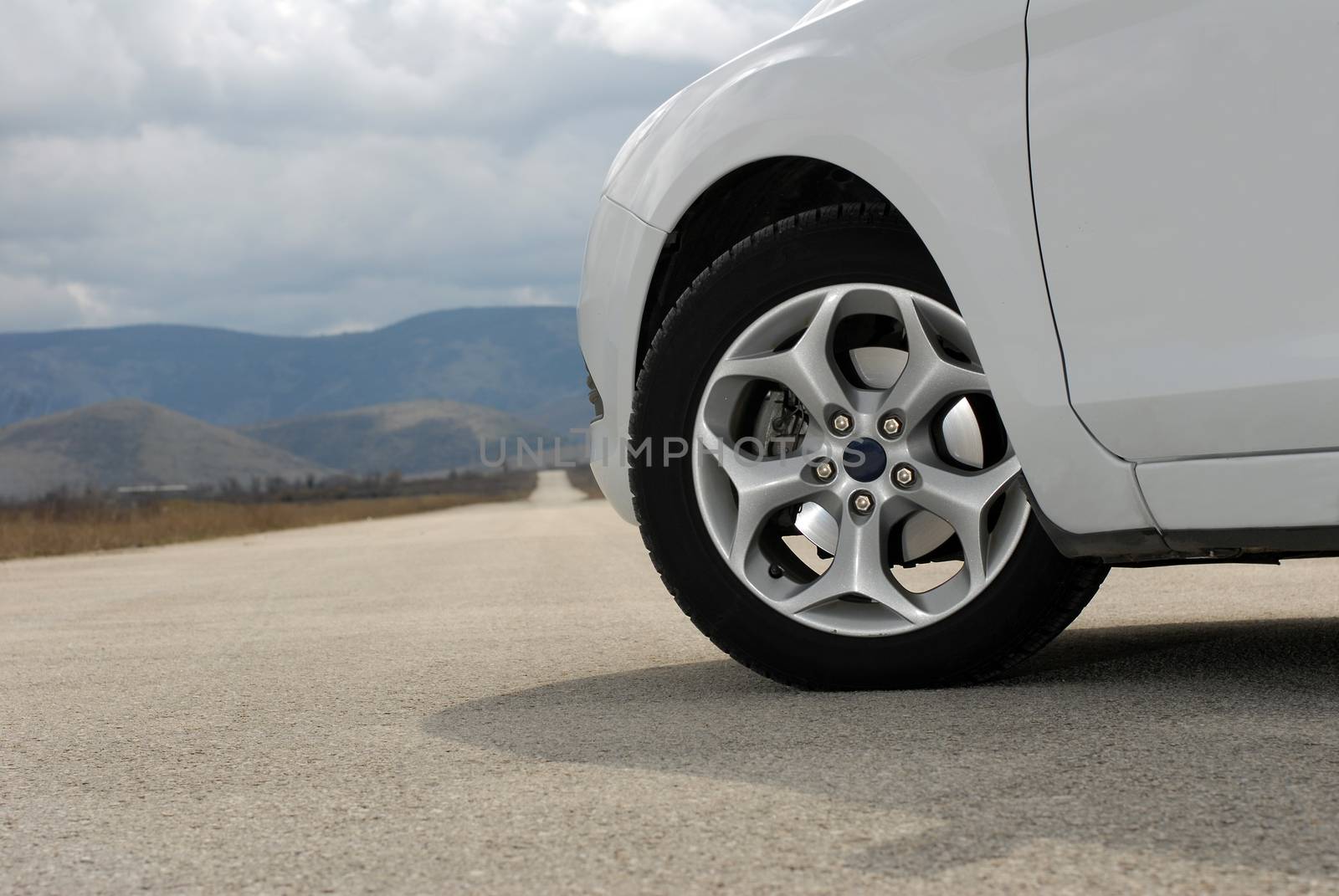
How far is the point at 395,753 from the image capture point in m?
2.81

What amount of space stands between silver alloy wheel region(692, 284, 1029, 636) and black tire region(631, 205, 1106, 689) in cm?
3

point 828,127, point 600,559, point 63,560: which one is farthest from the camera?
point 63,560

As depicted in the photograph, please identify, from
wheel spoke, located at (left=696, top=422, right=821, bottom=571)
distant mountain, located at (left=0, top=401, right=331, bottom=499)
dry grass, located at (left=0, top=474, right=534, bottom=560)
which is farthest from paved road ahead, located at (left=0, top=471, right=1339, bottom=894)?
distant mountain, located at (left=0, top=401, right=331, bottom=499)

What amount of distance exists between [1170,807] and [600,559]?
28.6 feet

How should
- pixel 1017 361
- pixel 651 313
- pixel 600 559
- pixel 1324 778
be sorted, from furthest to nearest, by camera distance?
1. pixel 600 559
2. pixel 651 313
3. pixel 1017 361
4. pixel 1324 778

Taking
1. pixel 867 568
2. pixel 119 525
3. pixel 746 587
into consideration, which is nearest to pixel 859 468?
pixel 867 568

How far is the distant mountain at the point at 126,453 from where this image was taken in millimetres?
175250

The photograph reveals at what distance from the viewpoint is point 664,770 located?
97.5 inches

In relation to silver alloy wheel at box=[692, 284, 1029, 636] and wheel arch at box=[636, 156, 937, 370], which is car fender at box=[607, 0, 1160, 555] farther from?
wheel arch at box=[636, 156, 937, 370]

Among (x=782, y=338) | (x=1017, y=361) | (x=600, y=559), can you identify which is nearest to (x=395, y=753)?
(x=782, y=338)

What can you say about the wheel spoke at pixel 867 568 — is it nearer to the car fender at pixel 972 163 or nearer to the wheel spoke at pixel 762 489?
the wheel spoke at pixel 762 489

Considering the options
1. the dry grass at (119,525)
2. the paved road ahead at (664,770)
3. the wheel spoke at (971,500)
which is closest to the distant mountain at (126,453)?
the dry grass at (119,525)

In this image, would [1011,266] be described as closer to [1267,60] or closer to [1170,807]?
[1267,60]

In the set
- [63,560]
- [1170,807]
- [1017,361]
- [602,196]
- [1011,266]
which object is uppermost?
[602,196]
